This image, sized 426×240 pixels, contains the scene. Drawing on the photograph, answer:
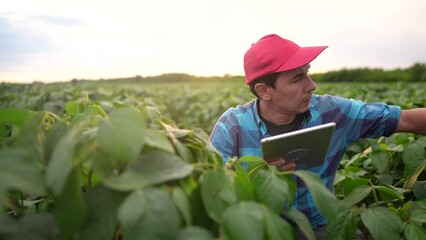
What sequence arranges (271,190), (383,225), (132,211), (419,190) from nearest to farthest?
(132,211) < (271,190) < (383,225) < (419,190)

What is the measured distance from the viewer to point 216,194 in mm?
877

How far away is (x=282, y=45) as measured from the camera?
2.18 m

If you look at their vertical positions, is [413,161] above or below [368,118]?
below

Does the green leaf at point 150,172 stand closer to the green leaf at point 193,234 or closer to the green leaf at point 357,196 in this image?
the green leaf at point 193,234

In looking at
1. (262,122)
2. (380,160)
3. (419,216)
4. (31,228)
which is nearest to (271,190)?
(31,228)

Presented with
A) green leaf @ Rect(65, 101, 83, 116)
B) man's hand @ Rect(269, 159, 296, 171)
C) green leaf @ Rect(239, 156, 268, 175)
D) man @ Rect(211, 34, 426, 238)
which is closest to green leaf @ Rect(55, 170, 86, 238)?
green leaf @ Rect(239, 156, 268, 175)

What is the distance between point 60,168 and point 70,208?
0.11 m

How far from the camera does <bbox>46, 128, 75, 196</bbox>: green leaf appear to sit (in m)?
0.76

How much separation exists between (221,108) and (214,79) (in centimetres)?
4463

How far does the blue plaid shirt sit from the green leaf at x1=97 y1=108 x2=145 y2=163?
1.31 meters

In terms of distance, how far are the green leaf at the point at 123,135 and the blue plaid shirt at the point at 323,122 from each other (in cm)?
131

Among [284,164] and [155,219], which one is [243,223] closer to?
[155,219]

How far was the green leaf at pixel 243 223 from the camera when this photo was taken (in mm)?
800

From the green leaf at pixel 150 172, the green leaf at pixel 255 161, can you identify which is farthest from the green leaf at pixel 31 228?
the green leaf at pixel 255 161
